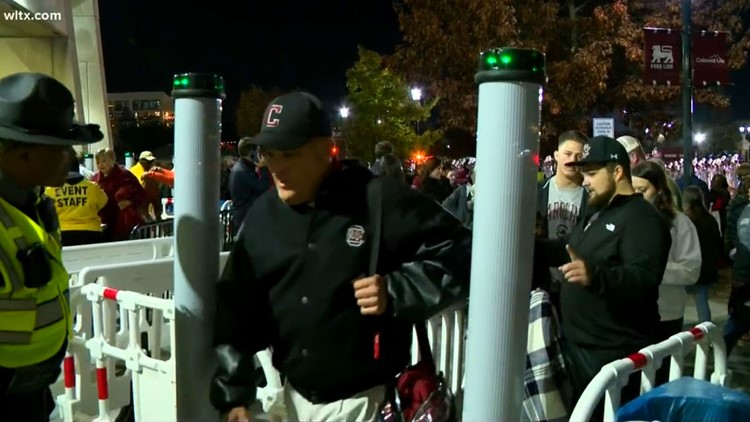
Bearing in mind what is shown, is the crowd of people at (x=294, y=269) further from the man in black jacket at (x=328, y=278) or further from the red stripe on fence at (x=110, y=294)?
the red stripe on fence at (x=110, y=294)

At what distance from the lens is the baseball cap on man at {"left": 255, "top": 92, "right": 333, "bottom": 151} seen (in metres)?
2.30

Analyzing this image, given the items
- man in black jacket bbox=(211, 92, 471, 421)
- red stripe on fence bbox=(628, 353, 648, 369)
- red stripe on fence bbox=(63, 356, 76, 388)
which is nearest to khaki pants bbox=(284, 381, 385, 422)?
man in black jacket bbox=(211, 92, 471, 421)

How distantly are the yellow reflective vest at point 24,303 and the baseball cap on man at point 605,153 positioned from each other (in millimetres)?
2504

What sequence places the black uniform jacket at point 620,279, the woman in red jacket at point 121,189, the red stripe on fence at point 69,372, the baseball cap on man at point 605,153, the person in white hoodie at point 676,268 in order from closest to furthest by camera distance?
1. the black uniform jacket at point 620,279
2. the baseball cap on man at point 605,153
3. the person in white hoodie at point 676,268
4. the red stripe on fence at point 69,372
5. the woman in red jacket at point 121,189

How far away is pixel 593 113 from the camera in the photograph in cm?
2203

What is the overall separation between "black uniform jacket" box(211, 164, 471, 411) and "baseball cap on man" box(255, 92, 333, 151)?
174 millimetres

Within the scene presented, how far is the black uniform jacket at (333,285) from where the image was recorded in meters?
2.27

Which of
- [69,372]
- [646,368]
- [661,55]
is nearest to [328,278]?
[646,368]

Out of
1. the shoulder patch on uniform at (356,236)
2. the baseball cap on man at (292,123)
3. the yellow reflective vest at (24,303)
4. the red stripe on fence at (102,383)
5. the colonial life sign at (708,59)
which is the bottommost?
the red stripe on fence at (102,383)

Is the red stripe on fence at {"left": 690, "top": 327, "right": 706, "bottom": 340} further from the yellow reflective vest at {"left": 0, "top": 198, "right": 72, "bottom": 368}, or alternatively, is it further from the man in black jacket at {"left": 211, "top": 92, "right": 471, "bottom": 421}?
the yellow reflective vest at {"left": 0, "top": 198, "right": 72, "bottom": 368}

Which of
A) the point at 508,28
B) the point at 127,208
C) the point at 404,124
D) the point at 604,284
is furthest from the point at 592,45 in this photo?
the point at 404,124

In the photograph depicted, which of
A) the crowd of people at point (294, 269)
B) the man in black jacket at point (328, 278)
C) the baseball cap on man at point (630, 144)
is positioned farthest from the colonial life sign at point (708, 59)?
the man in black jacket at point (328, 278)

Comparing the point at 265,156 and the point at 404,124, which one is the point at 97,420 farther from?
the point at 404,124

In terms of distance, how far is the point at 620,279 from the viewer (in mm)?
3420
